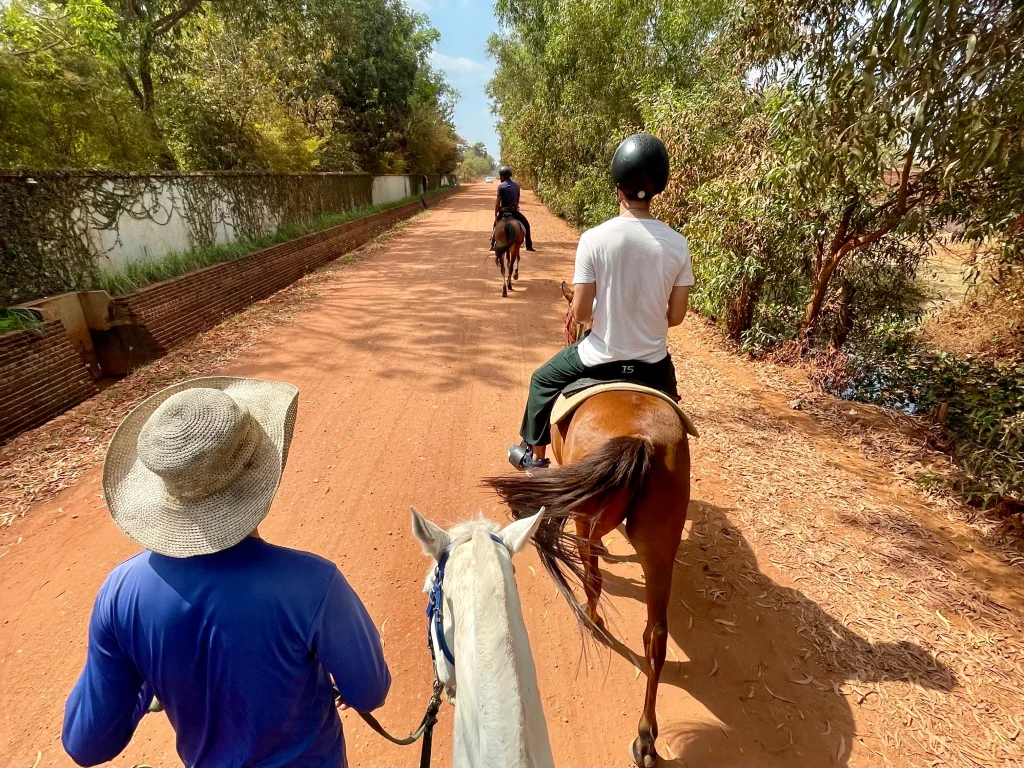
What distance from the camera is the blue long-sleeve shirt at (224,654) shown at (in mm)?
1104

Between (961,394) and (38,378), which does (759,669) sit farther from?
(38,378)

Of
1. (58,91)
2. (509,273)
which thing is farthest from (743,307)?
(58,91)

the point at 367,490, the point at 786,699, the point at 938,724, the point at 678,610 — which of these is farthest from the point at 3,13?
the point at 938,724

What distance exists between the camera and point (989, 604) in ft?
9.50

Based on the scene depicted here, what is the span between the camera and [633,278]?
2.48m

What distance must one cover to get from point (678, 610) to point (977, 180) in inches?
201

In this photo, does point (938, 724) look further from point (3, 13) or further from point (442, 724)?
point (3, 13)

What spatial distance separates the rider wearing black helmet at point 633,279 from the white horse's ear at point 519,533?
58.3 inches

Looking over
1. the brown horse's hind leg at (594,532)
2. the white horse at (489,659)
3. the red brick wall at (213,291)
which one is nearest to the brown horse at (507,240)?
the red brick wall at (213,291)

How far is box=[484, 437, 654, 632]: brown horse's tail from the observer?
1831mm

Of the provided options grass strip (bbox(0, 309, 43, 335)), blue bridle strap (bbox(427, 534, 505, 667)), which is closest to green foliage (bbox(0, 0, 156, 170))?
grass strip (bbox(0, 309, 43, 335))

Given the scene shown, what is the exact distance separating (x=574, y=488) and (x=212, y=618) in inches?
49.0

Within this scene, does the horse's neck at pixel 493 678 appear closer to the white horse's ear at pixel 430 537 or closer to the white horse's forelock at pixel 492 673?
the white horse's forelock at pixel 492 673

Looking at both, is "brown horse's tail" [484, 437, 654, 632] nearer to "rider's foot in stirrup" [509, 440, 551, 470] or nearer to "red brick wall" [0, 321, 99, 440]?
"rider's foot in stirrup" [509, 440, 551, 470]
